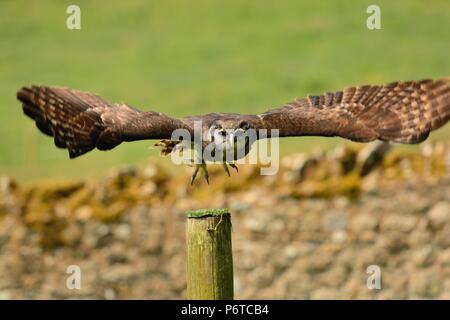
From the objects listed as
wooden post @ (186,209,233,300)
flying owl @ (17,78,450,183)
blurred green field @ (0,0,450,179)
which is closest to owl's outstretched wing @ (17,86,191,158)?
flying owl @ (17,78,450,183)

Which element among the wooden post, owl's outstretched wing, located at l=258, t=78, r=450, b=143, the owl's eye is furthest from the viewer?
owl's outstretched wing, located at l=258, t=78, r=450, b=143

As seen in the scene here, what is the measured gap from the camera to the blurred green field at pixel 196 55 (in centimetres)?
2314

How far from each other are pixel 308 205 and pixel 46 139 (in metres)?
4.04

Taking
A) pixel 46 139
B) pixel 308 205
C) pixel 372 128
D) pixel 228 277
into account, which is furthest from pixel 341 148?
pixel 228 277

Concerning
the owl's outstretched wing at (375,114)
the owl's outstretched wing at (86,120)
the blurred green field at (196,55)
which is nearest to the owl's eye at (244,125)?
the owl's outstretched wing at (375,114)

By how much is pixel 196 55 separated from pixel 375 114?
29.9ft

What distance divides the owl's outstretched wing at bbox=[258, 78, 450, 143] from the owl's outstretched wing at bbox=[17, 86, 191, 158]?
115 centimetres

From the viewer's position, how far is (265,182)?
22.0m

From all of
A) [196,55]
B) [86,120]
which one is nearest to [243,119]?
[86,120]

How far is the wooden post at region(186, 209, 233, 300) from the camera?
557 inches

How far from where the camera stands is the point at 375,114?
1678cm

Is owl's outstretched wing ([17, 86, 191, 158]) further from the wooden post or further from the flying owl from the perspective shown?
the wooden post

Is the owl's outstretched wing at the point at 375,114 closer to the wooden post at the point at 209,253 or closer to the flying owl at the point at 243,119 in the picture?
the flying owl at the point at 243,119

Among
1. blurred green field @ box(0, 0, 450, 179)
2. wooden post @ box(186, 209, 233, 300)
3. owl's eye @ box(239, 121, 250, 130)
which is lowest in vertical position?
wooden post @ box(186, 209, 233, 300)
